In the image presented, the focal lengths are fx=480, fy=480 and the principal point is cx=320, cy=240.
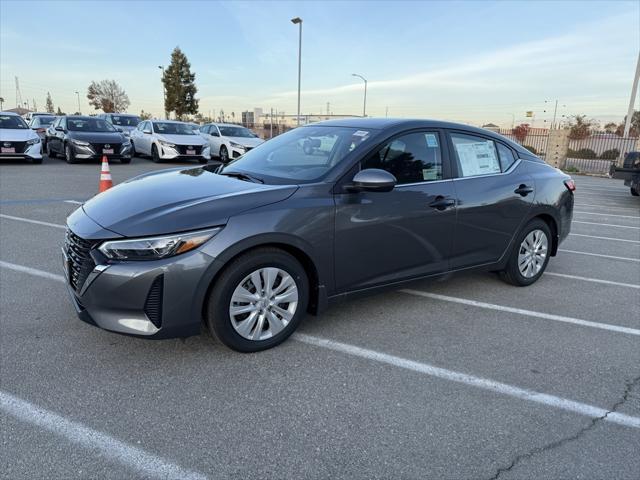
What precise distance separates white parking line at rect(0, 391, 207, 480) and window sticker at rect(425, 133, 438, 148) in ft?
9.85

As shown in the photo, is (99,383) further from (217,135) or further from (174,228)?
(217,135)

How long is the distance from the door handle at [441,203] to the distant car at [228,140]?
13426 mm

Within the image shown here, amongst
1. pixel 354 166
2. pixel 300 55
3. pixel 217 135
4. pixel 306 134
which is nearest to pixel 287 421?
pixel 354 166

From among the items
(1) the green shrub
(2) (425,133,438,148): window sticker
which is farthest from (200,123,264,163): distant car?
(1) the green shrub

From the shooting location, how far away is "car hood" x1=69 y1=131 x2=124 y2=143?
15.1m

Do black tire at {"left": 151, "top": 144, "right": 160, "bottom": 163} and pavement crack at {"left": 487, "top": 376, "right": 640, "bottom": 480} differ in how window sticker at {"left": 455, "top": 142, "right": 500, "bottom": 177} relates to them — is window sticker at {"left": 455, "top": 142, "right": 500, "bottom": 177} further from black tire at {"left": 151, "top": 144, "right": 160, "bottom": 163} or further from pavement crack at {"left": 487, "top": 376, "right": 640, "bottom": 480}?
black tire at {"left": 151, "top": 144, "right": 160, "bottom": 163}

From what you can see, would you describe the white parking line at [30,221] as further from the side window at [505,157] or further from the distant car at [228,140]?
the distant car at [228,140]

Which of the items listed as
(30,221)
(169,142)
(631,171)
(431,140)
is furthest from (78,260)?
(169,142)

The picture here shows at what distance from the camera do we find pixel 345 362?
3.24 meters

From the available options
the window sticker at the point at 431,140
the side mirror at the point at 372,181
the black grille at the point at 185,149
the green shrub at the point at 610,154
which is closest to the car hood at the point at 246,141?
the black grille at the point at 185,149

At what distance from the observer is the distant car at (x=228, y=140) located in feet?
55.8

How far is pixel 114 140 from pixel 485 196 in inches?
558

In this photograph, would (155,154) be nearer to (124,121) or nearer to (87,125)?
(87,125)

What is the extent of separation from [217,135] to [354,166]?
15.4 m
